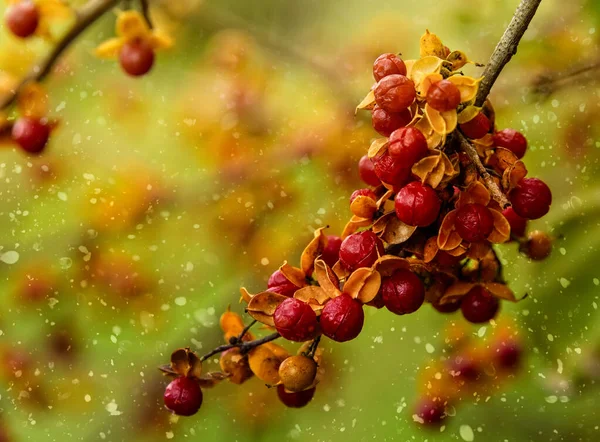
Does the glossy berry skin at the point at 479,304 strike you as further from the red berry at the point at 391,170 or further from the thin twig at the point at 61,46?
the thin twig at the point at 61,46

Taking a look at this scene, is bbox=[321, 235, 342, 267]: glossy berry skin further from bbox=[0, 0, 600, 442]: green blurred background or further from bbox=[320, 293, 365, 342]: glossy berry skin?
bbox=[0, 0, 600, 442]: green blurred background

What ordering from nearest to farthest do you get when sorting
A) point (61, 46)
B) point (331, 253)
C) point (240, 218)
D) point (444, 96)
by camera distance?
point (444, 96) → point (331, 253) → point (61, 46) → point (240, 218)

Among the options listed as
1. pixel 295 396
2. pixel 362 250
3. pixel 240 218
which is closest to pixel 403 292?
pixel 362 250

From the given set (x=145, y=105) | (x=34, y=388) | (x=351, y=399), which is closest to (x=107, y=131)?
(x=145, y=105)

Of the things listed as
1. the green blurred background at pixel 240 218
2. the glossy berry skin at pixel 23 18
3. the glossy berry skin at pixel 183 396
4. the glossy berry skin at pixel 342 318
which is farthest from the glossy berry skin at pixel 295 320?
the glossy berry skin at pixel 23 18

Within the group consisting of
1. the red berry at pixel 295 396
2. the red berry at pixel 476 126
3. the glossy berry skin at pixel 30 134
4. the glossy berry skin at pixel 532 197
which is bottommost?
the glossy berry skin at pixel 30 134

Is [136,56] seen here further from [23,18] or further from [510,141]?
[510,141]
